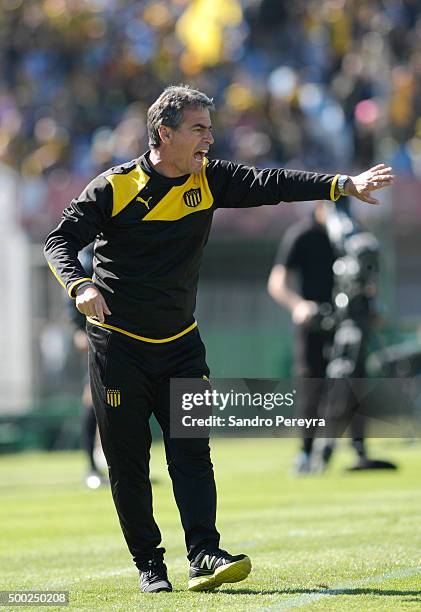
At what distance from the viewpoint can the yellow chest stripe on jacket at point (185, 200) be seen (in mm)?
6004

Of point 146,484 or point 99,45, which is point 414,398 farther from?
point 146,484

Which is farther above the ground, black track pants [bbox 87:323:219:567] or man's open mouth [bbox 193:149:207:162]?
man's open mouth [bbox 193:149:207:162]

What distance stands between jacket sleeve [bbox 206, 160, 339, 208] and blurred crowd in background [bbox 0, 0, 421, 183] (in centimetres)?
1097

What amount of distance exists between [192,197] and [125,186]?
1.00 ft

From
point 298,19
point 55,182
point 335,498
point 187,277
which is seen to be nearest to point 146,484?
point 187,277

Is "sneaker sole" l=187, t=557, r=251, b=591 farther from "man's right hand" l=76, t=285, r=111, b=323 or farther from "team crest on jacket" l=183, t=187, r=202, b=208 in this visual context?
"team crest on jacket" l=183, t=187, r=202, b=208

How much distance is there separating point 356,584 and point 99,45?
16.0 metres

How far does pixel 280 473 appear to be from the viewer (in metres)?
12.9

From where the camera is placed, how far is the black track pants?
20.0 ft

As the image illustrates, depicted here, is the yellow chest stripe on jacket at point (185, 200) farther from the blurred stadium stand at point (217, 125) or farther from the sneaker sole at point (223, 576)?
the blurred stadium stand at point (217, 125)

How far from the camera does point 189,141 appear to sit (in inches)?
236

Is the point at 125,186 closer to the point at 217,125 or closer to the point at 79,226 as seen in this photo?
the point at 79,226

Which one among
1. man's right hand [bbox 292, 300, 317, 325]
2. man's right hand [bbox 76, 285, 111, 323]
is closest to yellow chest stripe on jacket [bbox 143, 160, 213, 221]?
man's right hand [bbox 76, 285, 111, 323]

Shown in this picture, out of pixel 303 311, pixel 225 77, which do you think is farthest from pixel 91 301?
pixel 225 77
